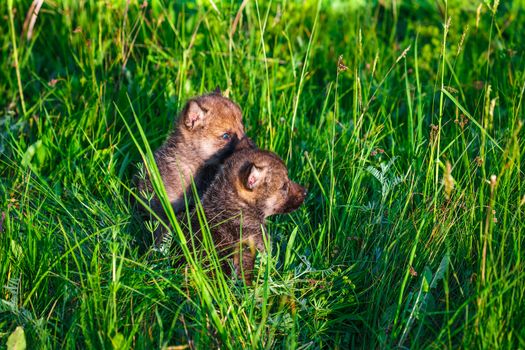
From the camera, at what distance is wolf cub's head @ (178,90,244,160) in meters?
5.17

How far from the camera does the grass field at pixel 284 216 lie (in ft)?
11.6

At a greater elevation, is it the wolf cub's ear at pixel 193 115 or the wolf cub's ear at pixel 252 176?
the wolf cub's ear at pixel 193 115

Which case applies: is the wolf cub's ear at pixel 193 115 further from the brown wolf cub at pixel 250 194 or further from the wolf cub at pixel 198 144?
the brown wolf cub at pixel 250 194

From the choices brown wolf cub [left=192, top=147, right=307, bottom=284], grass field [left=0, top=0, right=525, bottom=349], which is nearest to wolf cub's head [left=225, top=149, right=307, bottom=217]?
brown wolf cub [left=192, top=147, right=307, bottom=284]

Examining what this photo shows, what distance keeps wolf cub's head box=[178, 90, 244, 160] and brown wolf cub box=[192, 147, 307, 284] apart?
0.54m

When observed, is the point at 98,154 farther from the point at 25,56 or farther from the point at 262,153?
the point at 25,56

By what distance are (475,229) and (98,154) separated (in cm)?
247

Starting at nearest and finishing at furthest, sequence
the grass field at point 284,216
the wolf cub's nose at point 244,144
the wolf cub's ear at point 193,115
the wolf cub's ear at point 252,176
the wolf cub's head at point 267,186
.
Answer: the grass field at point 284,216 < the wolf cub's ear at point 252,176 < the wolf cub's head at point 267,186 < the wolf cub's nose at point 244,144 < the wolf cub's ear at point 193,115

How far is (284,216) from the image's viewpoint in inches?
193

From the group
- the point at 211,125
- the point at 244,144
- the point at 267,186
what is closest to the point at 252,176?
the point at 267,186

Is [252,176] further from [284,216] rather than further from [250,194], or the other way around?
[284,216]

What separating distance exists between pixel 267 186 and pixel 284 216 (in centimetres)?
39

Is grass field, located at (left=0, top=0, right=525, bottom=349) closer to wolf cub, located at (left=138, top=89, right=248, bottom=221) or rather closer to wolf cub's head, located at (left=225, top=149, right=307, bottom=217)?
wolf cub's head, located at (left=225, top=149, right=307, bottom=217)

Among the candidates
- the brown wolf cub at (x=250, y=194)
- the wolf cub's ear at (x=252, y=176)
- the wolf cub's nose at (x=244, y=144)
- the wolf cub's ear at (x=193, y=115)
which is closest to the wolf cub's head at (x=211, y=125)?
the wolf cub's ear at (x=193, y=115)
